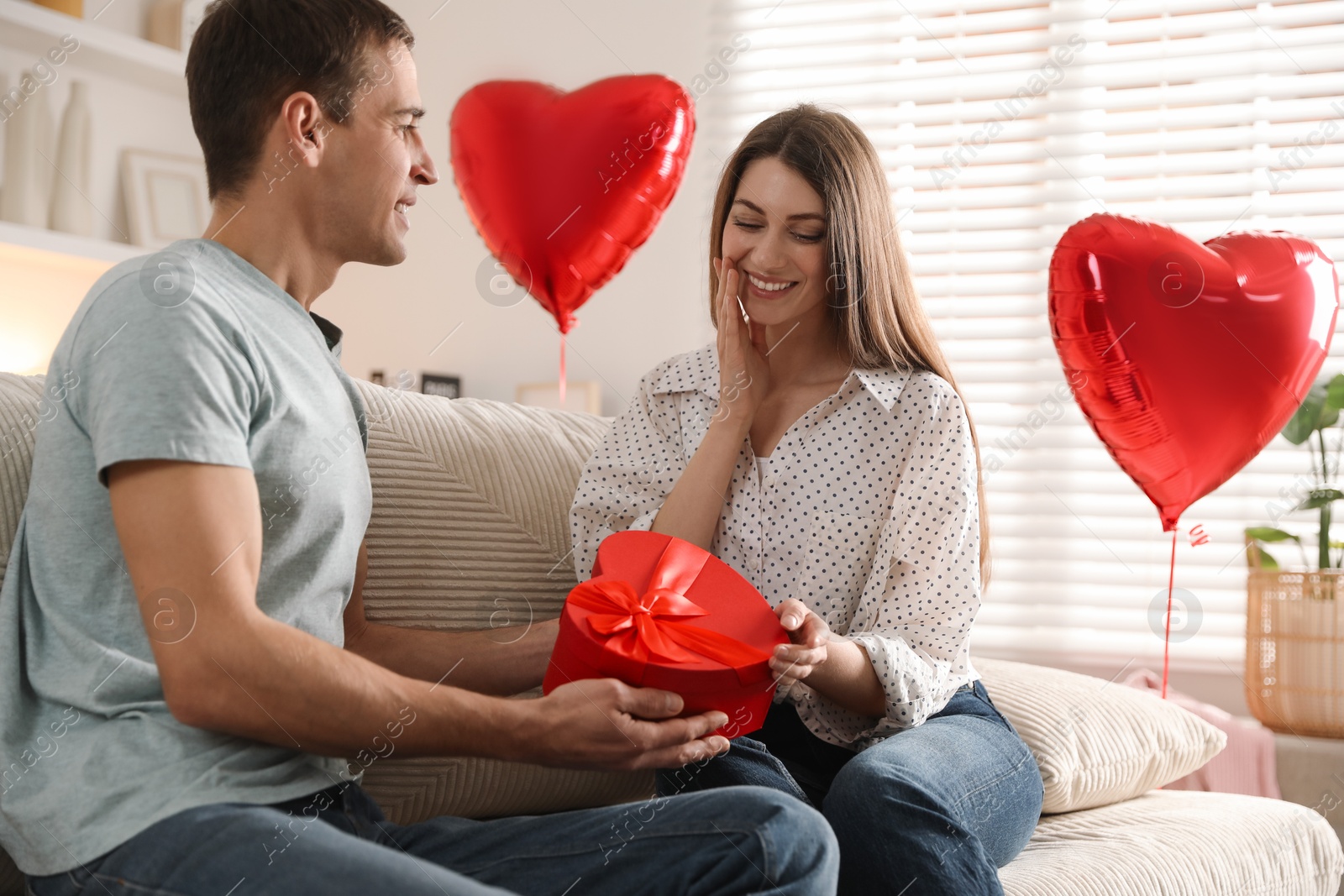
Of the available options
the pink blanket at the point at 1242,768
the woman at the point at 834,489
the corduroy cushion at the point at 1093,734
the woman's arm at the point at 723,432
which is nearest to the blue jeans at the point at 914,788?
the woman at the point at 834,489

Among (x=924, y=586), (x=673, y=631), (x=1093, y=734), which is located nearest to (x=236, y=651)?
(x=673, y=631)

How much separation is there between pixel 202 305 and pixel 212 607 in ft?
0.77

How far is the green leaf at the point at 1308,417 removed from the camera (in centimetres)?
204

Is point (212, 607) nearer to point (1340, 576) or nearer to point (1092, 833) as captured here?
point (1092, 833)

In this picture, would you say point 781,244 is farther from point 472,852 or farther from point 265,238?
point 472,852

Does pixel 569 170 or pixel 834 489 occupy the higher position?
pixel 569 170

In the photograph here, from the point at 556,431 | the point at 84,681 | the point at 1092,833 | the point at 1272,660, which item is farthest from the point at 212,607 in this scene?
the point at 1272,660

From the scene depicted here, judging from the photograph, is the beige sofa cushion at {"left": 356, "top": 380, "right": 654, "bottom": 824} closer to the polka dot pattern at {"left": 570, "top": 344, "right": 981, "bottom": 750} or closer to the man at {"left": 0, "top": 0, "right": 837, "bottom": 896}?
the polka dot pattern at {"left": 570, "top": 344, "right": 981, "bottom": 750}

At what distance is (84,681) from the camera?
790mm

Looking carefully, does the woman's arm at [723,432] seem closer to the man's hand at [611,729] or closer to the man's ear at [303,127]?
the man's hand at [611,729]

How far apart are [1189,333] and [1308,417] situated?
0.57 m

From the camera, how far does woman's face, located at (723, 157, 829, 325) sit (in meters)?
1.34

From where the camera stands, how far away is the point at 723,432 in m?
1.32

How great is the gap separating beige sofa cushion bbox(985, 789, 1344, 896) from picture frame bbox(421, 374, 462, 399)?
5.74 feet
